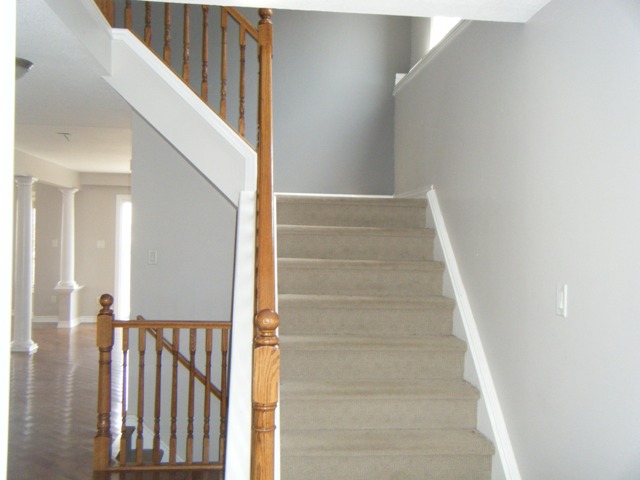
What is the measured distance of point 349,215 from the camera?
387 centimetres

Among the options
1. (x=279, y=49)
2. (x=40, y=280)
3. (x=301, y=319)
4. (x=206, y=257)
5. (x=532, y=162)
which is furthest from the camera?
(x=40, y=280)

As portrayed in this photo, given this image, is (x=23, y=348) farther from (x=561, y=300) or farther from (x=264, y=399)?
(x=561, y=300)

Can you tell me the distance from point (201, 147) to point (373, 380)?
5.58ft

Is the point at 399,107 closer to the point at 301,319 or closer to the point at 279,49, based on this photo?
the point at 279,49

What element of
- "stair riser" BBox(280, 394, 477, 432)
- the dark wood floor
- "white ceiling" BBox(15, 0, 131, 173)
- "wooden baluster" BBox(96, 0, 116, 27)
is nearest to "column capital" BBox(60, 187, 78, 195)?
"white ceiling" BBox(15, 0, 131, 173)

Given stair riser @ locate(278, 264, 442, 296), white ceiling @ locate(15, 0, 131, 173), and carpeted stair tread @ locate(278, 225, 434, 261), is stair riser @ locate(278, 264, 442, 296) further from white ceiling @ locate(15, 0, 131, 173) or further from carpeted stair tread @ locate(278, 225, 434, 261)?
white ceiling @ locate(15, 0, 131, 173)

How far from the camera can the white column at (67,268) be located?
898cm

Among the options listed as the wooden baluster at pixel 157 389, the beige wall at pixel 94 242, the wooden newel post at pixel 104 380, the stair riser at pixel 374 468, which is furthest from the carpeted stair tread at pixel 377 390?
the beige wall at pixel 94 242

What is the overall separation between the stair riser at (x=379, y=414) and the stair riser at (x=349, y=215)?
1377 millimetres

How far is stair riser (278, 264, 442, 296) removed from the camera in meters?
3.27

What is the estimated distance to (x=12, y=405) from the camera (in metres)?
5.06

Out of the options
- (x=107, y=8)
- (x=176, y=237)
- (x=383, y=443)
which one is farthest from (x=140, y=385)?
(x=107, y=8)

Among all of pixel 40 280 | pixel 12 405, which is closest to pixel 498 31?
pixel 12 405

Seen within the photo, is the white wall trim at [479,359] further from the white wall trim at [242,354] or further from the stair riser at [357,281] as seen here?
the white wall trim at [242,354]
